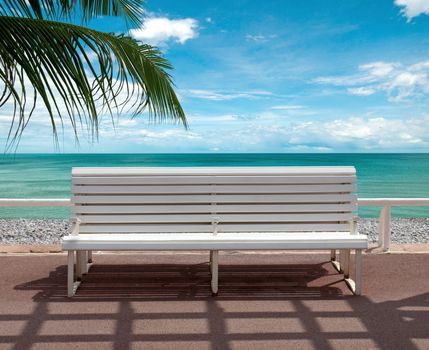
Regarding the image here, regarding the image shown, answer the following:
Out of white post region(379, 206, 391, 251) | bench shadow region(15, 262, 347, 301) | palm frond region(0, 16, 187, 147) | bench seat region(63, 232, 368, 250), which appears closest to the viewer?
palm frond region(0, 16, 187, 147)

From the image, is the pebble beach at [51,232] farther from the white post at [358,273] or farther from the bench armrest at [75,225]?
the white post at [358,273]

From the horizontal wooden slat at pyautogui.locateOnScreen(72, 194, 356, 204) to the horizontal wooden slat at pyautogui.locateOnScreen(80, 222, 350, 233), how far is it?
7.4 inches

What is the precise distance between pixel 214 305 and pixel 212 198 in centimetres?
87

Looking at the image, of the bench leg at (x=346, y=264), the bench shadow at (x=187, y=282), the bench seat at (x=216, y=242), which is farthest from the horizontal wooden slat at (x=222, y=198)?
the bench shadow at (x=187, y=282)

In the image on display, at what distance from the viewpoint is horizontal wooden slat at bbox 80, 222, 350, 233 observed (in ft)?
13.0

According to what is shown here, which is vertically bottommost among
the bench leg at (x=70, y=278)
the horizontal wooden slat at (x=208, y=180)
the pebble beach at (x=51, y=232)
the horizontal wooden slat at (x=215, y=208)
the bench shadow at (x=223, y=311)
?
the pebble beach at (x=51, y=232)

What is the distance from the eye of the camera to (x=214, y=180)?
398 cm

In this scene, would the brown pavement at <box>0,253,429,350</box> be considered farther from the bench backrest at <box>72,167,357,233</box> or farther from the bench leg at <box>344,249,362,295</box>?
the bench backrest at <box>72,167,357,233</box>

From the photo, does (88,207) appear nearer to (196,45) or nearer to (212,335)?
(212,335)

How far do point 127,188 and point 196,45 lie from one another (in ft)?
222

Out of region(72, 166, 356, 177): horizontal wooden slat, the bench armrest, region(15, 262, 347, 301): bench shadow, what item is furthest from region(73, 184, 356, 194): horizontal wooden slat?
region(15, 262, 347, 301): bench shadow

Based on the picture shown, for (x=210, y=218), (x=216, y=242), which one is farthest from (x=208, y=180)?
(x=216, y=242)

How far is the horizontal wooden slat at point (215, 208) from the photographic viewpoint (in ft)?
12.9

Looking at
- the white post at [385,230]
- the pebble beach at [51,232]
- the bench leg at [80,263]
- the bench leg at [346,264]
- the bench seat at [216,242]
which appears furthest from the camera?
the pebble beach at [51,232]
